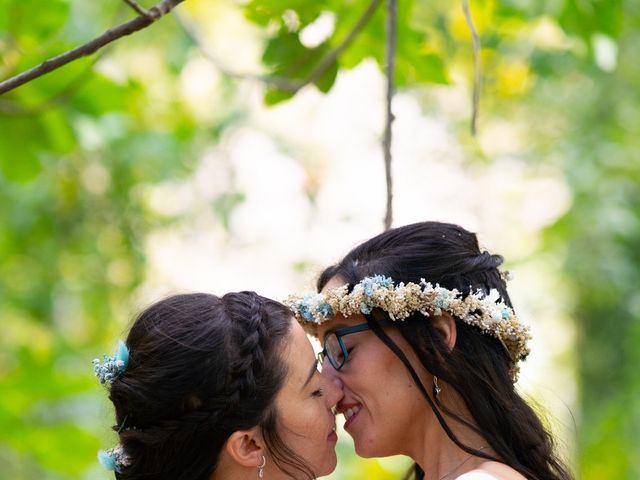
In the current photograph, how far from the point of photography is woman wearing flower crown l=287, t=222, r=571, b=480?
11.9ft

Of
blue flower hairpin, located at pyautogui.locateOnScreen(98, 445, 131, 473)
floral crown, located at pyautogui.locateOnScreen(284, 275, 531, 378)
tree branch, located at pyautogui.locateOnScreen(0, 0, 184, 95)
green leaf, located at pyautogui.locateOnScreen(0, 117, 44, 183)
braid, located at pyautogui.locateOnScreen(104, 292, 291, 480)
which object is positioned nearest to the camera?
tree branch, located at pyautogui.locateOnScreen(0, 0, 184, 95)

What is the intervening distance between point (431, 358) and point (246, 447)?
78 centimetres

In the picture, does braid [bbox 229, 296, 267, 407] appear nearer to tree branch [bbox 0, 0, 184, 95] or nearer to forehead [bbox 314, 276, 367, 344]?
forehead [bbox 314, 276, 367, 344]

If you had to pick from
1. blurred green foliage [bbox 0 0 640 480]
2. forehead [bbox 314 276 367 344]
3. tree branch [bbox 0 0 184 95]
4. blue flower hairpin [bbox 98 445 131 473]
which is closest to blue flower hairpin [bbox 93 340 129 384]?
blue flower hairpin [bbox 98 445 131 473]

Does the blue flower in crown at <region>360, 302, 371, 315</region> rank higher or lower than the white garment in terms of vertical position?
higher

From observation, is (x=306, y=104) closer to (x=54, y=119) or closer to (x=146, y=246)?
(x=146, y=246)

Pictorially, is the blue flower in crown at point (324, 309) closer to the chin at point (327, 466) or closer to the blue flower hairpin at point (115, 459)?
the chin at point (327, 466)

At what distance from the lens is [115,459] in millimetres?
3365

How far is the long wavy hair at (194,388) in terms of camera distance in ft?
10.6

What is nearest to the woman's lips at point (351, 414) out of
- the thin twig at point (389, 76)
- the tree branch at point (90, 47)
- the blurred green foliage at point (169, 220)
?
the thin twig at point (389, 76)

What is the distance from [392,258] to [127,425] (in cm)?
118

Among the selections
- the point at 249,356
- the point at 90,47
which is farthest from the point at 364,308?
the point at 90,47

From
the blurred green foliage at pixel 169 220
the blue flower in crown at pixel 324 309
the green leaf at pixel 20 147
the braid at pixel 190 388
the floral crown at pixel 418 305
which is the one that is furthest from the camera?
the blurred green foliage at pixel 169 220

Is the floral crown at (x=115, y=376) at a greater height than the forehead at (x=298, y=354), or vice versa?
the forehead at (x=298, y=354)
